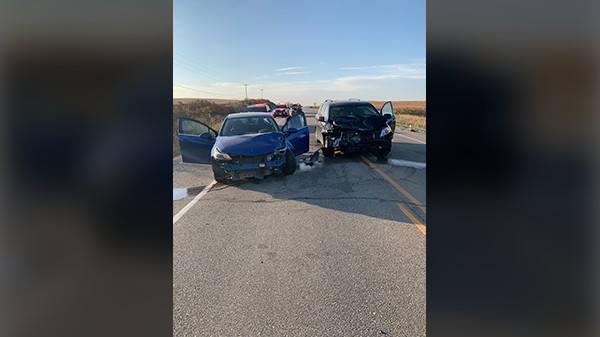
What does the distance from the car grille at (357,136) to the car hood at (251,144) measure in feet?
7.78

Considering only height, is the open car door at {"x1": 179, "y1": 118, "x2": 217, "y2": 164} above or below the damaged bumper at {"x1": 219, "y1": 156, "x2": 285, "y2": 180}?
above

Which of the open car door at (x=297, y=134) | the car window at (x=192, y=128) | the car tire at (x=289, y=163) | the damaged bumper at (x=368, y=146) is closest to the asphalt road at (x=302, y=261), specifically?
the car tire at (x=289, y=163)

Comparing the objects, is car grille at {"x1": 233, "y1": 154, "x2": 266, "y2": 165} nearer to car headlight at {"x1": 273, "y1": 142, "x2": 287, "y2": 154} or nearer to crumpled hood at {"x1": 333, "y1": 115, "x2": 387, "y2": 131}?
car headlight at {"x1": 273, "y1": 142, "x2": 287, "y2": 154}

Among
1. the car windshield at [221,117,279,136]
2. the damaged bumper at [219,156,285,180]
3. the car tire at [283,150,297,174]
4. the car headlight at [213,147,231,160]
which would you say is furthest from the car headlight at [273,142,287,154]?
the car headlight at [213,147,231,160]

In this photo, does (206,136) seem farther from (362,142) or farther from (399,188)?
(399,188)

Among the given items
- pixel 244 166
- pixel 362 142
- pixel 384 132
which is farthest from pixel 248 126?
pixel 384 132

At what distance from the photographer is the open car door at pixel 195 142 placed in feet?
25.6

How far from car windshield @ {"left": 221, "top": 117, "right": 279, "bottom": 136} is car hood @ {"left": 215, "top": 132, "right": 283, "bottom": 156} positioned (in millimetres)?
469

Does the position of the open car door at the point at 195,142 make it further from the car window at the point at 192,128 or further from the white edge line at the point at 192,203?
the white edge line at the point at 192,203

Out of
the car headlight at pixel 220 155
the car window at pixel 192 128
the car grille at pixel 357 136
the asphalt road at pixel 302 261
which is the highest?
the car window at pixel 192 128

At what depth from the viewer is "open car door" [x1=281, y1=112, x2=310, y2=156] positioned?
8719 mm

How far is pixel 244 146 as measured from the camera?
704 cm
